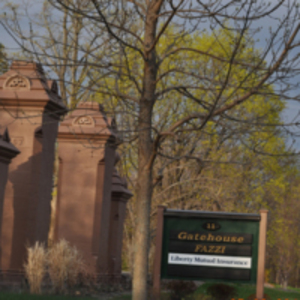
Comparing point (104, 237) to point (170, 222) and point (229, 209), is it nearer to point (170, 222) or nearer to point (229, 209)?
point (170, 222)

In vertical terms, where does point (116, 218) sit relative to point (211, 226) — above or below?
above

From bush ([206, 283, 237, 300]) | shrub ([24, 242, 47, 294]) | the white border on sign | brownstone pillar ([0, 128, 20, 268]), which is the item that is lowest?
bush ([206, 283, 237, 300])

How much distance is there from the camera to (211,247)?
9.57 metres

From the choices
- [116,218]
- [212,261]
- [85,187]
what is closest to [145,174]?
[212,261]

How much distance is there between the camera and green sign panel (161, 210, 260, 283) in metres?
9.45

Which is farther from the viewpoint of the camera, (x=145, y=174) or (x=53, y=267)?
(x=53, y=267)

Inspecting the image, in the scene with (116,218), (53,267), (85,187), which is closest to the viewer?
(53,267)

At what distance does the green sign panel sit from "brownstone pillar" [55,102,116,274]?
4.65 meters

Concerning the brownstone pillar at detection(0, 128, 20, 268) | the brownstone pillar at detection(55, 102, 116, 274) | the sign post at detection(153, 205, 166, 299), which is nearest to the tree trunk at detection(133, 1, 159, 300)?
the sign post at detection(153, 205, 166, 299)

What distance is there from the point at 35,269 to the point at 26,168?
7.28 feet

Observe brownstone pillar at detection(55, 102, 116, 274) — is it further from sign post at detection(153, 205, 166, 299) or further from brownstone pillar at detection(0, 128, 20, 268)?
sign post at detection(153, 205, 166, 299)

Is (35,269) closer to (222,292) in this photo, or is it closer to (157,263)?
(157,263)

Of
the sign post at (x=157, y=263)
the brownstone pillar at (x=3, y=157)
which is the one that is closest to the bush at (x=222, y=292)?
the sign post at (x=157, y=263)

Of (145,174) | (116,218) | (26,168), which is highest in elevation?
(26,168)
